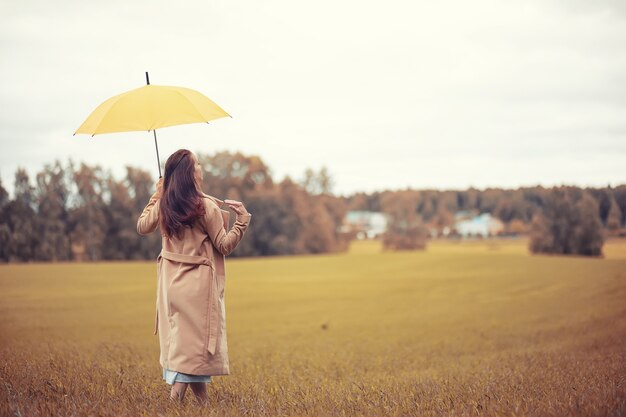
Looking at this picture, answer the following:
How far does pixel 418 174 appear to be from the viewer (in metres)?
45.8

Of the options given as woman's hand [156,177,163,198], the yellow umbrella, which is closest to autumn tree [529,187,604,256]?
the yellow umbrella

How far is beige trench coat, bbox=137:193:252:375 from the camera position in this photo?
5.65 m

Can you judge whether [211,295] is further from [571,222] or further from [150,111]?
[571,222]

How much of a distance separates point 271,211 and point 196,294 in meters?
52.0

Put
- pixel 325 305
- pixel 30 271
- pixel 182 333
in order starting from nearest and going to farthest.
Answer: pixel 182 333 < pixel 30 271 < pixel 325 305

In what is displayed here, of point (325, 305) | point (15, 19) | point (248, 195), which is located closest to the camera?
point (15, 19)

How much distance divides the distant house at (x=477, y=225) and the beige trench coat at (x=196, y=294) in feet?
93.0

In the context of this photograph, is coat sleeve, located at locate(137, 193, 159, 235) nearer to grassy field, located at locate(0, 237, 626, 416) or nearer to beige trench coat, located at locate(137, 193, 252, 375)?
beige trench coat, located at locate(137, 193, 252, 375)

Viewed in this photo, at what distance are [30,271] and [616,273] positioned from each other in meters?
24.6

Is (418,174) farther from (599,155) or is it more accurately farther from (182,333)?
(182,333)

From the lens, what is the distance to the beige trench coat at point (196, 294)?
5.65 metres

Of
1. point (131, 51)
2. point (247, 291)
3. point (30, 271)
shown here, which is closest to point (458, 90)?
point (247, 291)

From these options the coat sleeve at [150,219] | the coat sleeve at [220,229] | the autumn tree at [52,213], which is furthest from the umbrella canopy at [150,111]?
the autumn tree at [52,213]

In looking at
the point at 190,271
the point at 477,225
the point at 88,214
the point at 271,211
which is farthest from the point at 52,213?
the point at 271,211
